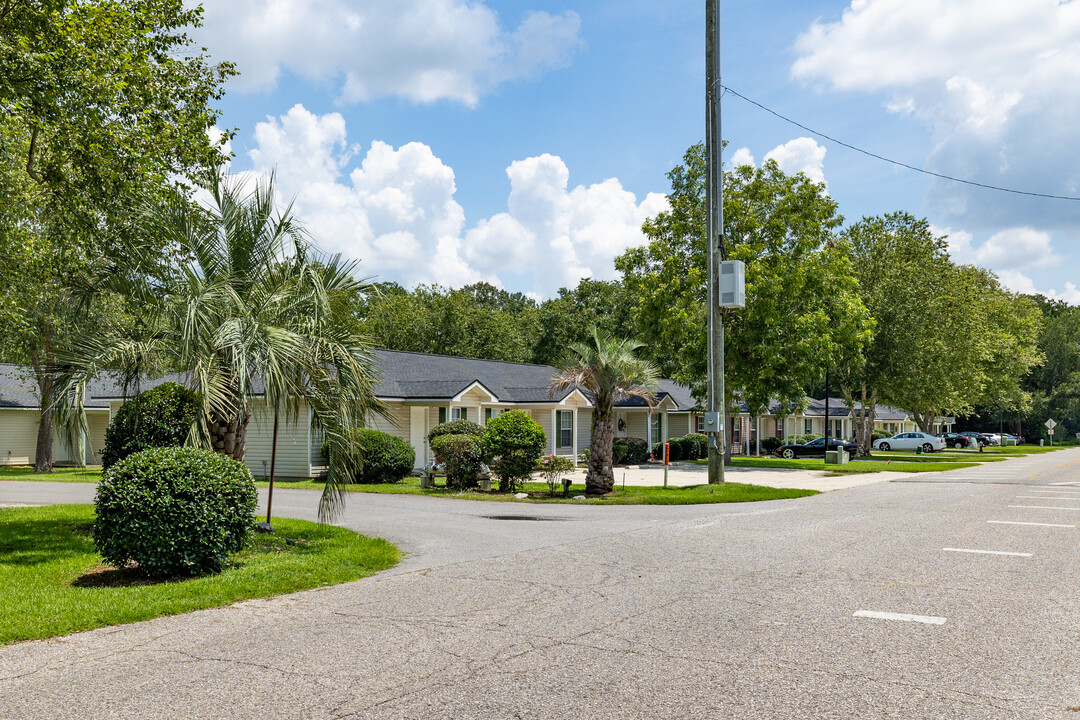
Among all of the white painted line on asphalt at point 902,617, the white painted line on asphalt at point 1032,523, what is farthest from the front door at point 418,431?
the white painted line on asphalt at point 902,617

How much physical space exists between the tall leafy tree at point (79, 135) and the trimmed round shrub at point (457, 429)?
13.0 m

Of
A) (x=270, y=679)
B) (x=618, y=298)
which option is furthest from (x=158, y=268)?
(x=618, y=298)

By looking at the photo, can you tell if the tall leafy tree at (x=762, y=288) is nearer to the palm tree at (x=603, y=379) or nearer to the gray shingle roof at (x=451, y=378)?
the gray shingle roof at (x=451, y=378)

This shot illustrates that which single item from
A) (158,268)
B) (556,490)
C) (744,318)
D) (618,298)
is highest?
(618,298)

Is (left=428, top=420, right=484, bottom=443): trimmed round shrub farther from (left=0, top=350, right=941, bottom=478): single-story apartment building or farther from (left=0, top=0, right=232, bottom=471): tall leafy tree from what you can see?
(left=0, top=0, right=232, bottom=471): tall leafy tree

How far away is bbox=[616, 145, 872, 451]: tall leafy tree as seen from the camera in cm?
3275

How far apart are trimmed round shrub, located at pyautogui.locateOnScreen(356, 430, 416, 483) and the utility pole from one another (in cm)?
899

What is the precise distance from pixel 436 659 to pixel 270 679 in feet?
3.81

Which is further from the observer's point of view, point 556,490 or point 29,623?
point 556,490

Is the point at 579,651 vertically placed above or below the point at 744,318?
below

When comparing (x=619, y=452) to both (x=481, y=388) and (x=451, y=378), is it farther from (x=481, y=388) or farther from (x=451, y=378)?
(x=451, y=378)

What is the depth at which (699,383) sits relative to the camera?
123 feet

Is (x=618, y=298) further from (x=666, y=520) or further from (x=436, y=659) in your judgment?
(x=436, y=659)

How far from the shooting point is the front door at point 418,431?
96.5 feet
